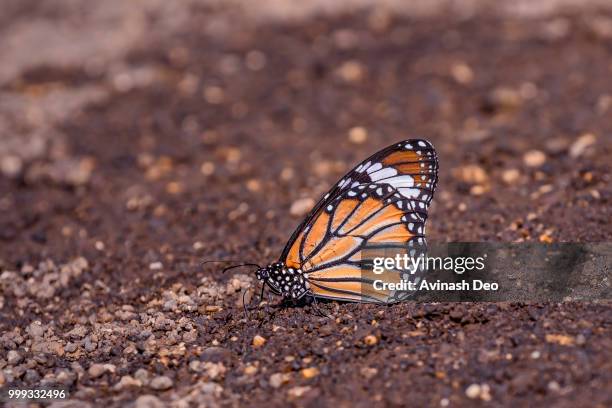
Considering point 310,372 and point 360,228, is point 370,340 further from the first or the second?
point 360,228

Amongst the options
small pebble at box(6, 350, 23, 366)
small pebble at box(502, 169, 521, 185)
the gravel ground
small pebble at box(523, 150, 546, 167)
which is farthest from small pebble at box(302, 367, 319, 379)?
small pebble at box(523, 150, 546, 167)

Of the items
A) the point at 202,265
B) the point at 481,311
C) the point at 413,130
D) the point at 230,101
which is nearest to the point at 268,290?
the point at 202,265

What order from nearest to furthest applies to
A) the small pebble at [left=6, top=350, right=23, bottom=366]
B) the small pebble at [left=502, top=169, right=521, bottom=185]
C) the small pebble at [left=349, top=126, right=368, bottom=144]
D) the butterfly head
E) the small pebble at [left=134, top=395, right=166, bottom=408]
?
the small pebble at [left=134, top=395, right=166, bottom=408] → the small pebble at [left=6, top=350, right=23, bottom=366] → the butterfly head → the small pebble at [left=502, top=169, right=521, bottom=185] → the small pebble at [left=349, top=126, right=368, bottom=144]

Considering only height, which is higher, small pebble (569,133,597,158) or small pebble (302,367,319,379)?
small pebble (569,133,597,158)

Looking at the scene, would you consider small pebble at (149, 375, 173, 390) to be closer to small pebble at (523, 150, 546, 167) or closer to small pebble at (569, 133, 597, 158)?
small pebble at (523, 150, 546, 167)

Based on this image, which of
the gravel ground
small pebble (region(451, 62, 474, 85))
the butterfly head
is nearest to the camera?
the gravel ground

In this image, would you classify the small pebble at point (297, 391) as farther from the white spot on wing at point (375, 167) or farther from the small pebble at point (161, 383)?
the white spot on wing at point (375, 167)
